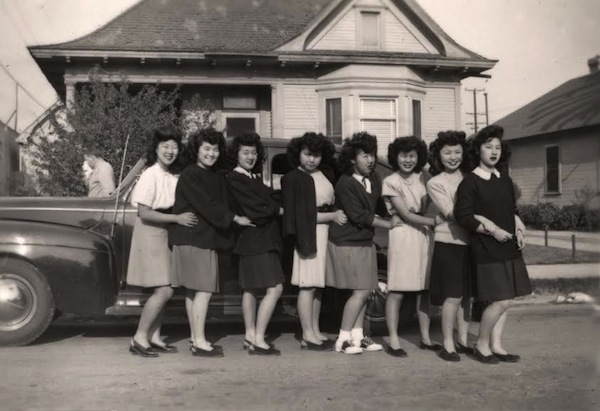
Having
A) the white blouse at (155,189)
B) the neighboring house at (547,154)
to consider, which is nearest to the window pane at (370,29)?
the neighboring house at (547,154)

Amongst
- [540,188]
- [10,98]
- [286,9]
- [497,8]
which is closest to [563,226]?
[540,188]

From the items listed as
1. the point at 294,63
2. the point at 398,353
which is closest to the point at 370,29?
the point at 294,63

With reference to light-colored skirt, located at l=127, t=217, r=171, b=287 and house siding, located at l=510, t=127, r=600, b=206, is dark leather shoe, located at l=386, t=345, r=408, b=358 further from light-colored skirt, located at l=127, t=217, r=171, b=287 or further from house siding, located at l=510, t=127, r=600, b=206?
house siding, located at l=510, t=127, r=600, b=206

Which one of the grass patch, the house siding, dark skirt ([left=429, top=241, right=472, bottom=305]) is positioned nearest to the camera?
dark skirt ([left=429, top=241, right=472, bottom=305])

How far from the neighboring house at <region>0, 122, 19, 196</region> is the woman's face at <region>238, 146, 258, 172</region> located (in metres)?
7.22

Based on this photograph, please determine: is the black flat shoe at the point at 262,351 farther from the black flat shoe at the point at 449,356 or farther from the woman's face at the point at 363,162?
the woman's face at the point at 363,162

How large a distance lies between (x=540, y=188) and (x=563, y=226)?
6139 mm

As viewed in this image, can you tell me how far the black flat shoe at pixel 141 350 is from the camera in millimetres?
5094

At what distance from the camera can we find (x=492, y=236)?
4.82 m

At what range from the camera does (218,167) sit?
213 inches

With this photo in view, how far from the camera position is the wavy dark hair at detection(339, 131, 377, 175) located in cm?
536

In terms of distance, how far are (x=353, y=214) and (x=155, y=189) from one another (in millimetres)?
1590

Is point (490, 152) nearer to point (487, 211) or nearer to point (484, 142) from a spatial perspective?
point (484, 142)

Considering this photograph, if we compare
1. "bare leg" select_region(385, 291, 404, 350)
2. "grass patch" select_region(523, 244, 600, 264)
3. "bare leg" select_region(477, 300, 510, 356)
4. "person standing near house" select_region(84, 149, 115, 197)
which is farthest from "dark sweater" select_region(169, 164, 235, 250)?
"grass patch" select_region(523, 244, 600, 264)
